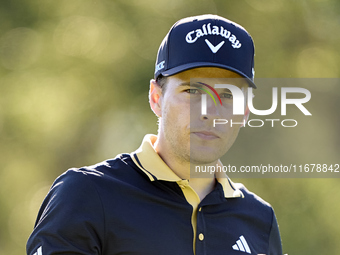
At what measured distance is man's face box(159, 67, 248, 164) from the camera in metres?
2.30

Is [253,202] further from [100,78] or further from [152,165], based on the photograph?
[100,78]

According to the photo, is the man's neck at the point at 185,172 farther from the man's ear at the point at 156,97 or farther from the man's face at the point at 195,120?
the man's ear at the point at 156,97

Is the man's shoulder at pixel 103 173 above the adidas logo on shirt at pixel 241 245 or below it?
above

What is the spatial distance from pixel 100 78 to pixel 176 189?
213 inches

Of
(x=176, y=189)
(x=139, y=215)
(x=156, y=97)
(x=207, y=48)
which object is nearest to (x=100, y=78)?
(x=156, y=97)

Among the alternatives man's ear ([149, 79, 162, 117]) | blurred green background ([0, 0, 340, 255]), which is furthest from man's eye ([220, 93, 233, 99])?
blurred green background ([0, 0, 340, 255])

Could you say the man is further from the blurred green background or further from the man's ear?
the blurred green background

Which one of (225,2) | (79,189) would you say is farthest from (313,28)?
(79,189)

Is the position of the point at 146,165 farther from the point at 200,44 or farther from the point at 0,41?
the point at 0,41

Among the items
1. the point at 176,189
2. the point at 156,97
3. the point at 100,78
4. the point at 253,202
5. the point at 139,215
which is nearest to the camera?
the point at 139,215

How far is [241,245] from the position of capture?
7.68 feet

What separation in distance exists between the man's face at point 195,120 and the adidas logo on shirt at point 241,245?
1.11ft

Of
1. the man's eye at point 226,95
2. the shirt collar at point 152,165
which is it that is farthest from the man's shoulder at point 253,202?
the man's eye at point 226,95

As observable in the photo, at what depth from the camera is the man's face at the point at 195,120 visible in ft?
7.54
